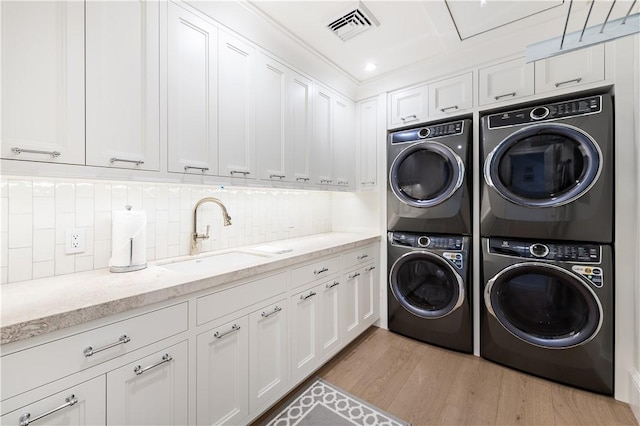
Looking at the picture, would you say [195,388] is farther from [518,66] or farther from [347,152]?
[518,66]

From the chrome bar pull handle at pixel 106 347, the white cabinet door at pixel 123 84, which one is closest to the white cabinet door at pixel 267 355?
the chrome bar pull handle at pixel 106 347

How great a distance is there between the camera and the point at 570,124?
70.7 inches

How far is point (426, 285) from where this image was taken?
2.42m

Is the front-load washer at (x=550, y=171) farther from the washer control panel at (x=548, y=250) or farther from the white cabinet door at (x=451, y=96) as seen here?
the white cabinet door at (x=451, y=96)

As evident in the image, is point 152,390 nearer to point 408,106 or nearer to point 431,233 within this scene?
point 431,233

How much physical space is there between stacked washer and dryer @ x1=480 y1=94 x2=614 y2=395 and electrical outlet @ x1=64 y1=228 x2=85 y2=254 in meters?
2.63

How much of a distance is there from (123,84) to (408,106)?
219 centimetres

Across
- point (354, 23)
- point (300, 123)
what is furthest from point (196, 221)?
point (354, 23)

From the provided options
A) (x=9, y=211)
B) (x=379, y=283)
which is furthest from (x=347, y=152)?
(x=9, y=211)

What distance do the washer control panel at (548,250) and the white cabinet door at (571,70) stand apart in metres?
1.09

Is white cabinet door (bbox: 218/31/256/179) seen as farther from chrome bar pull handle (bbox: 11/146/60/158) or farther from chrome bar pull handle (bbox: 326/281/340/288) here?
chrome bar pull handle (bbox: 326/281/340/288)

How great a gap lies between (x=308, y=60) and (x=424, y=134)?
118 cm

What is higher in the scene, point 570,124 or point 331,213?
point 570,124

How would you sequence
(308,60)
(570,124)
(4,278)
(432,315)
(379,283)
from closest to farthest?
1. (4,278)
2. (570,124)
3. (308,60)
4. (432,315)
5. (379,283)
